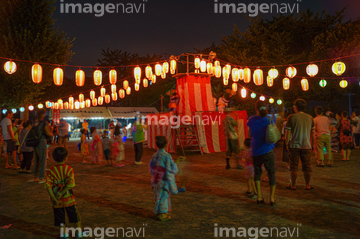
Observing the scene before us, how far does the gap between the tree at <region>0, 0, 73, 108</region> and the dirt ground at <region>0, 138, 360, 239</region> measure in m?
14.1

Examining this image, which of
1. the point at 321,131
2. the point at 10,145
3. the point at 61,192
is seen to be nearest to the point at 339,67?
the point at 321,131

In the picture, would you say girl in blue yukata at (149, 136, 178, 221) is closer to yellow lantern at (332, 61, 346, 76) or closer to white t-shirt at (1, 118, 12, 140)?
white t-shirt at (1, 118, 12, 140)

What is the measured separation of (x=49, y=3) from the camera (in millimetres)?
19672

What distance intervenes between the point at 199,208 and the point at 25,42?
61.9 ft

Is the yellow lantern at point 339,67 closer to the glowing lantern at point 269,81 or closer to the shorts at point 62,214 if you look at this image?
the glowing lantern at point 269,81

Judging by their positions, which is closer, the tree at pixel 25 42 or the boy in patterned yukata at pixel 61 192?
the boy in patterned yukata at pixel 61 192

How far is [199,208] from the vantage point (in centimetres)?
452

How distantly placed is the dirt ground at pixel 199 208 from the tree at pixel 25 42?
14.1m

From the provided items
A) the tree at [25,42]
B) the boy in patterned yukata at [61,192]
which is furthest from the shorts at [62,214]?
the tree at [25,42]

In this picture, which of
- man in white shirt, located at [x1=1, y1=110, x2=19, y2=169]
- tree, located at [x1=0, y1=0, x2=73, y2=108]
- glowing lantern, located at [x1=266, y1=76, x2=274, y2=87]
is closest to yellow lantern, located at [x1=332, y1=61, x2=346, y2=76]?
glowing lantern, located at [x1=266, y1=76, x2=274, y2=87]

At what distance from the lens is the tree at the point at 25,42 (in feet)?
59.2

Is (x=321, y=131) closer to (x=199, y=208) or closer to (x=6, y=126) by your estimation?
(x=199, y=208)

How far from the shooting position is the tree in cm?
1805

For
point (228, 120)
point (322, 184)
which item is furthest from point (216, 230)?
point (228, 120)
